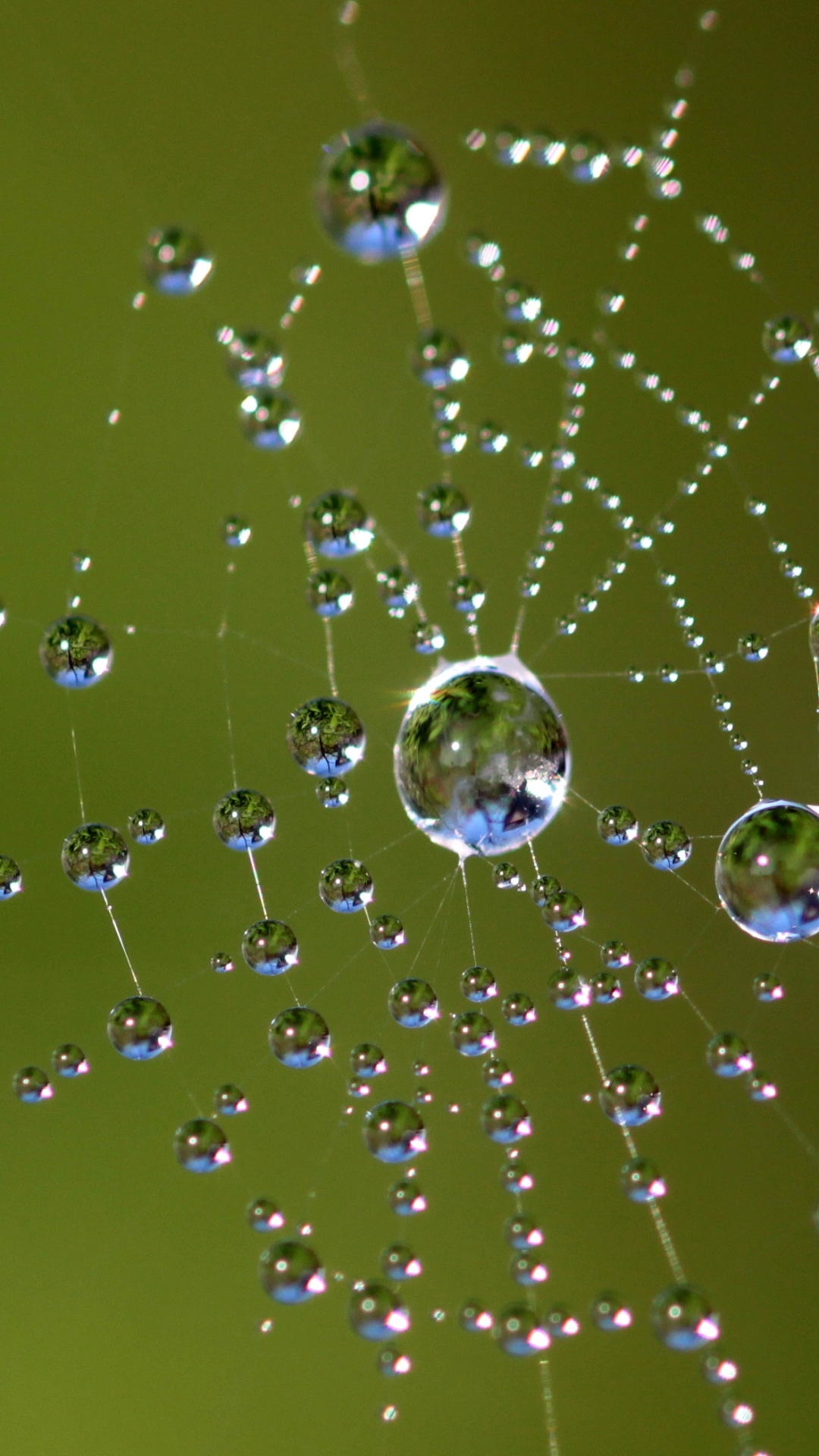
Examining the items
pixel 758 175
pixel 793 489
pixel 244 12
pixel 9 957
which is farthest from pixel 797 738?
pixel 244 12

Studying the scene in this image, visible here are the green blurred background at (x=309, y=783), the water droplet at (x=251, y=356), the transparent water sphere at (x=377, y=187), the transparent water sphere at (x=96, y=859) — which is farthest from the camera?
the green blurred background at (x=309, y=783)

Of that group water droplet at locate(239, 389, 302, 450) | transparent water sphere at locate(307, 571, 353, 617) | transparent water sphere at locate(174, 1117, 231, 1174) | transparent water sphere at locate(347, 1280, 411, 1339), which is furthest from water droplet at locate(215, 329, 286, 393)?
transparent water sphere at locate(347, 1280, 411, 1339)

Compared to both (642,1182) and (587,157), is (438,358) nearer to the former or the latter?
(587,157)

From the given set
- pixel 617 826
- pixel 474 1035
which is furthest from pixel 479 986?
pixel 617 826

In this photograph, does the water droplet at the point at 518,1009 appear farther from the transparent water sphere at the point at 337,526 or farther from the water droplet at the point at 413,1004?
the transparent water sphere at the point at 337,526

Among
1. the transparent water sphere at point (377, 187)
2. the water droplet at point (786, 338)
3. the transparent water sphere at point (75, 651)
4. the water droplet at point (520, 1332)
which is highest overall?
the water droplet at point (786, 338)

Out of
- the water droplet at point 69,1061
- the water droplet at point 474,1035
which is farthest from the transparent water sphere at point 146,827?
the water droplet at point 474,1035

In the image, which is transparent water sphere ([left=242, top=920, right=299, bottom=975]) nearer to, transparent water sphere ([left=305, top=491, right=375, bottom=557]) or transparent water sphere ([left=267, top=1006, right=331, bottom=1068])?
transparent water sphere ([left=267, top=1006, right=331, bottom=1068])
